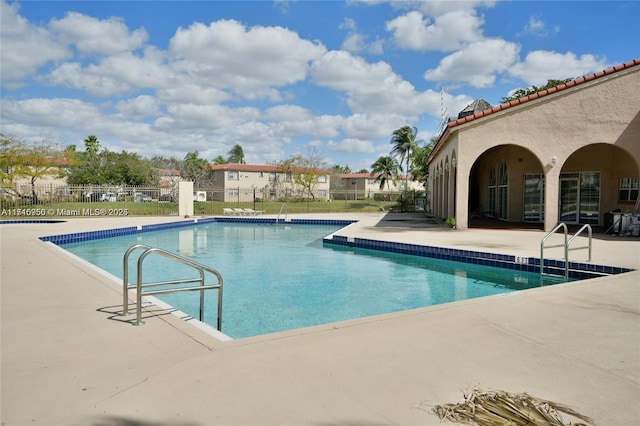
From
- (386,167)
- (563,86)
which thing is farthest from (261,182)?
(563,86)

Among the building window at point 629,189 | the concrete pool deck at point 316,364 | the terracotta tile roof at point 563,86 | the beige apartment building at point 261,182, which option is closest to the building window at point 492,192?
the building window at point 629,189

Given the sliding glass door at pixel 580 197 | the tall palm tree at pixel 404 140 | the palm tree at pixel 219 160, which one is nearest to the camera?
the sliding glass door at pixel 580 197

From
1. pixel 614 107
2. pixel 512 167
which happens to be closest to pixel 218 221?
pixel 512 167

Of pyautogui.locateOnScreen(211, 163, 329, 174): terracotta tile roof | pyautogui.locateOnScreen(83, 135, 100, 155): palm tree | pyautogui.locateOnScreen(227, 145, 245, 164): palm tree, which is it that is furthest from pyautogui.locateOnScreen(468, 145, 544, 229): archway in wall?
pyautogui.locateOnScreen(227, 145, 245, 164): palm tree

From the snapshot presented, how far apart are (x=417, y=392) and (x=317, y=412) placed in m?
0.75

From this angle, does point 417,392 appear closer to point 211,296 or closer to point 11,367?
point 11,367

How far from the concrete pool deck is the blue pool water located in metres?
2.03

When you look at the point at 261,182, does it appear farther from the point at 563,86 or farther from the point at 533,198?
the point at 563,86

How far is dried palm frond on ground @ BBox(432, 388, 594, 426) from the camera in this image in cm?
249

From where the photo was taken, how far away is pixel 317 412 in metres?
2.60

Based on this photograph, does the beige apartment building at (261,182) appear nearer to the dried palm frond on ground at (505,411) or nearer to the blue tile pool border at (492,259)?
the blue tile pool border at (492,259)

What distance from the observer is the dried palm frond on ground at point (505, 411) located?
8.18 feet

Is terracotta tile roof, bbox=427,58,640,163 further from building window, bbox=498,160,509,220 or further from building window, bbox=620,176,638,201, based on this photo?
building window, bbox=498,160,509,220

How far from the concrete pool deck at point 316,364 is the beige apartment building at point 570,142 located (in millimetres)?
10523
